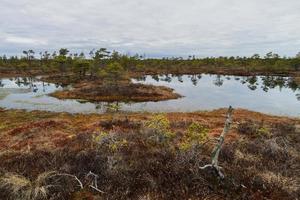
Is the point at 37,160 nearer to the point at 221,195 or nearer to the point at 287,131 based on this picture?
the point at 221,195

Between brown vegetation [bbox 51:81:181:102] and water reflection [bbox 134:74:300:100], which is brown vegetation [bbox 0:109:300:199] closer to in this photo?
brown vegetation [bbox 51:81:181:102]

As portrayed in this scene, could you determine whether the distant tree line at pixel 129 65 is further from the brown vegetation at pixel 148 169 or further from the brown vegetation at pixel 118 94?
the brown vegetation at pixel 148 169

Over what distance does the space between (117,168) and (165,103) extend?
28572mm

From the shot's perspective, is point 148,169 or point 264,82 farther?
point 264,82

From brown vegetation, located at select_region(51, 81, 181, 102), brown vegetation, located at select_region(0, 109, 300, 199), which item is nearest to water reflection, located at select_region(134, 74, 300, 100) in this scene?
brown vegetation, located at select_region(51, 81, 181, 102)

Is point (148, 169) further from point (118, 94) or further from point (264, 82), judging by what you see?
point (264, 82)

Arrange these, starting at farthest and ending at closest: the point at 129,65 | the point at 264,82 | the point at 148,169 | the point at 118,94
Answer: the point at 129,65 < the point at 264,82 < the point at 118,94 < the point at 148,169

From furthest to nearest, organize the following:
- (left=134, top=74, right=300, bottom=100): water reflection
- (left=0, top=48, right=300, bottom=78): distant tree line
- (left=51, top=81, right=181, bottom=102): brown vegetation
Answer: (left=0, top=48, right=300, bottom=78): distant tree line → (left=134, top=74, right=300, bottom=100): water reflection → (left=51, top=81, right=181, bottom=102): brown vegetation

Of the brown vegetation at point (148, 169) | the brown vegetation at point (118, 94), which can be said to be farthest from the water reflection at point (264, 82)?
the brown vegetation at point (148, 169)

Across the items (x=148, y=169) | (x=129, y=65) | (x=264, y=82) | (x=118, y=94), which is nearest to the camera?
(x=148, y=169)

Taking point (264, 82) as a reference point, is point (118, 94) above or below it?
below

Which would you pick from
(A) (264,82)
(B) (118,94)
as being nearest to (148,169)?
(B) (118,94)

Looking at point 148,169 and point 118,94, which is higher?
point 148,169

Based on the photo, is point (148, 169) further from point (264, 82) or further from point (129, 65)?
point (129, 65)
